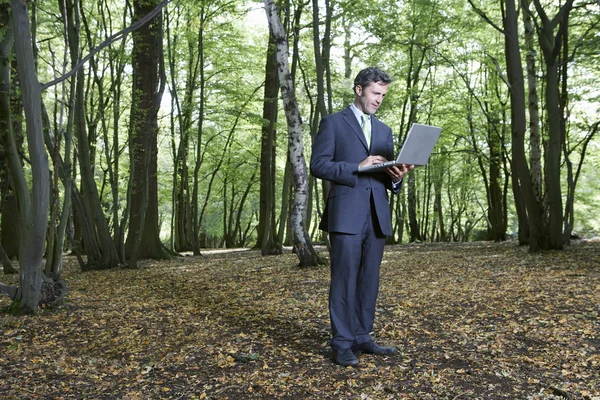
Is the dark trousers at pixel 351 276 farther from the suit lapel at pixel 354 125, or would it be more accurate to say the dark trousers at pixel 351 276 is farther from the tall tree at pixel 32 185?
the tall tree at pixel 32 185

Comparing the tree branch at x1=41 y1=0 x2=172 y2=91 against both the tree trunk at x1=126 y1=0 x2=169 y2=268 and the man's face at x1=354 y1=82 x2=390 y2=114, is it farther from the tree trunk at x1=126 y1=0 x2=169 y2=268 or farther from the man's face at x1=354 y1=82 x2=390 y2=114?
the tree trunk at x1=126 y1=0 x2=169 y2=268

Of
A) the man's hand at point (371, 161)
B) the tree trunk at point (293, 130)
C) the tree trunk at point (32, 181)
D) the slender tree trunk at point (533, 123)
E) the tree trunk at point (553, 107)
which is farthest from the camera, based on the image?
the slender tree trunk at point (533, 123)

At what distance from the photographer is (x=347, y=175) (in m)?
3.39

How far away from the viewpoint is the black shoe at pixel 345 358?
137 inches

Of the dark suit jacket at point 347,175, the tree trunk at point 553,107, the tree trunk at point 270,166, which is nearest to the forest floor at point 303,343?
the dark suit jacket at point 347,175

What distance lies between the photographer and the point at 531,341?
13.0 feet

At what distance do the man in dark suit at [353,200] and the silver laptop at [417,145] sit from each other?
8.7 inches

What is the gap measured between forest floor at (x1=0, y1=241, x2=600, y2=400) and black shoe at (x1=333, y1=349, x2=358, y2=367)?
0.04 metres

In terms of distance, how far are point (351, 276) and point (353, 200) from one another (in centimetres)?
52

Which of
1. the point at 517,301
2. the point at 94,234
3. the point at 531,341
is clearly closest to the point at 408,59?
the point at 94,234

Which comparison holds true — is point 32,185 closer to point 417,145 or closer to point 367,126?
point 367,126

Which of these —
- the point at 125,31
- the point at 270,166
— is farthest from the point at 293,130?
the point at 270,166

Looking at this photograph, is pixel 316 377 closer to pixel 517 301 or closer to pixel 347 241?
pixel 347 241

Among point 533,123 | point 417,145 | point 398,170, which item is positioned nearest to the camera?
point 417,145
